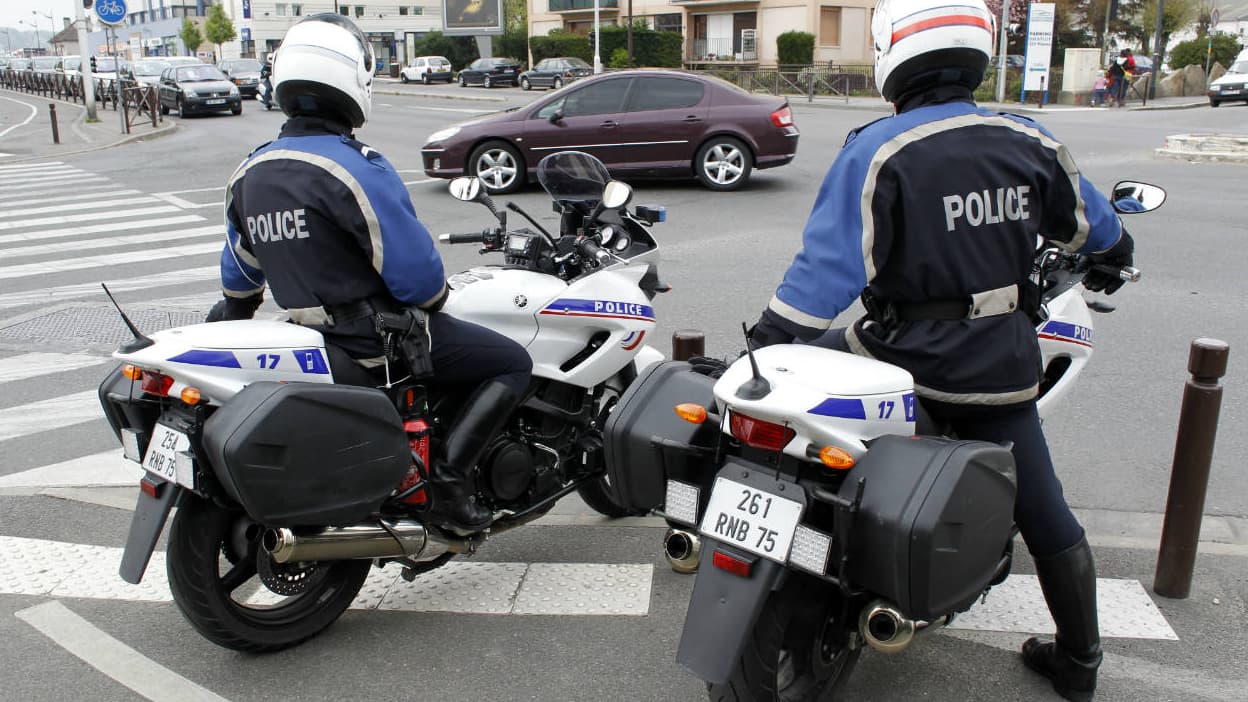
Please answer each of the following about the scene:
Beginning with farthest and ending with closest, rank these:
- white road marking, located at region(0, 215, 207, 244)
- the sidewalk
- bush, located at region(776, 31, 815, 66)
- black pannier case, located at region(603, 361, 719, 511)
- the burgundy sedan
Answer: bush, located at region(776, 31, 815, 66) < the sidewalk < the burgundy sedan < white road marking, located at region(0, 215, 207, 244) < black pannier case, located at region(603, 361, 719, 511)

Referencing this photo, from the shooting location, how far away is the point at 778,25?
169ft

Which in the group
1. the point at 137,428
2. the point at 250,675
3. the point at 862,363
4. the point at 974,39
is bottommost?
the point at 250,675

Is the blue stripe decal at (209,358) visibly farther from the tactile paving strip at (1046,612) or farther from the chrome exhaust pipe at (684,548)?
the tactile paving strip at (1046,612)

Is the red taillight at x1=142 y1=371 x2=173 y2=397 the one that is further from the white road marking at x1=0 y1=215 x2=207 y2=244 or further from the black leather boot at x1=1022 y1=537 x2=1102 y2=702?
the white road marking at x1=0 y1=215 x2=207 y2=244

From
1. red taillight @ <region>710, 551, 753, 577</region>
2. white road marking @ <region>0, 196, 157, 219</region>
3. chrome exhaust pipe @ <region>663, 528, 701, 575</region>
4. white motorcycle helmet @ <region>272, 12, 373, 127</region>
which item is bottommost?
white road marking @ <region>0, 196, 157, 219</region>

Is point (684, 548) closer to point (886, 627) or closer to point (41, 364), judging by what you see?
point (886, 627)

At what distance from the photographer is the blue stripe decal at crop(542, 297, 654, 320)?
3.94 m

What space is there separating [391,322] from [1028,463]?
1.91m

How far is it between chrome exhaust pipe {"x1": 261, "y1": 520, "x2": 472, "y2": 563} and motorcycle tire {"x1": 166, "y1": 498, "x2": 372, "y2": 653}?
0.13 metres

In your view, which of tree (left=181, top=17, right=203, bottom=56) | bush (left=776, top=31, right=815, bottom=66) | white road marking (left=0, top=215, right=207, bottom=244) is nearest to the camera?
white road marking (left=0, top=215, right=207, bottom=244)

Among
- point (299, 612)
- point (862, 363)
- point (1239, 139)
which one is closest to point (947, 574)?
point (862, 363)

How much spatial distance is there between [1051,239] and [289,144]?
2.25 m

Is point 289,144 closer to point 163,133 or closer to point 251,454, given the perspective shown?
point 251,454

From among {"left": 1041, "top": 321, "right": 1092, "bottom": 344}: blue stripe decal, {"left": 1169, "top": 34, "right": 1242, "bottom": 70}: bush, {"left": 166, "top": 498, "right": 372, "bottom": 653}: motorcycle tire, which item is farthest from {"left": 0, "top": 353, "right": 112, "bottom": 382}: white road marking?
{"left": 1169, "top": 34, "right": 1242, "bottom": 70}: bush
